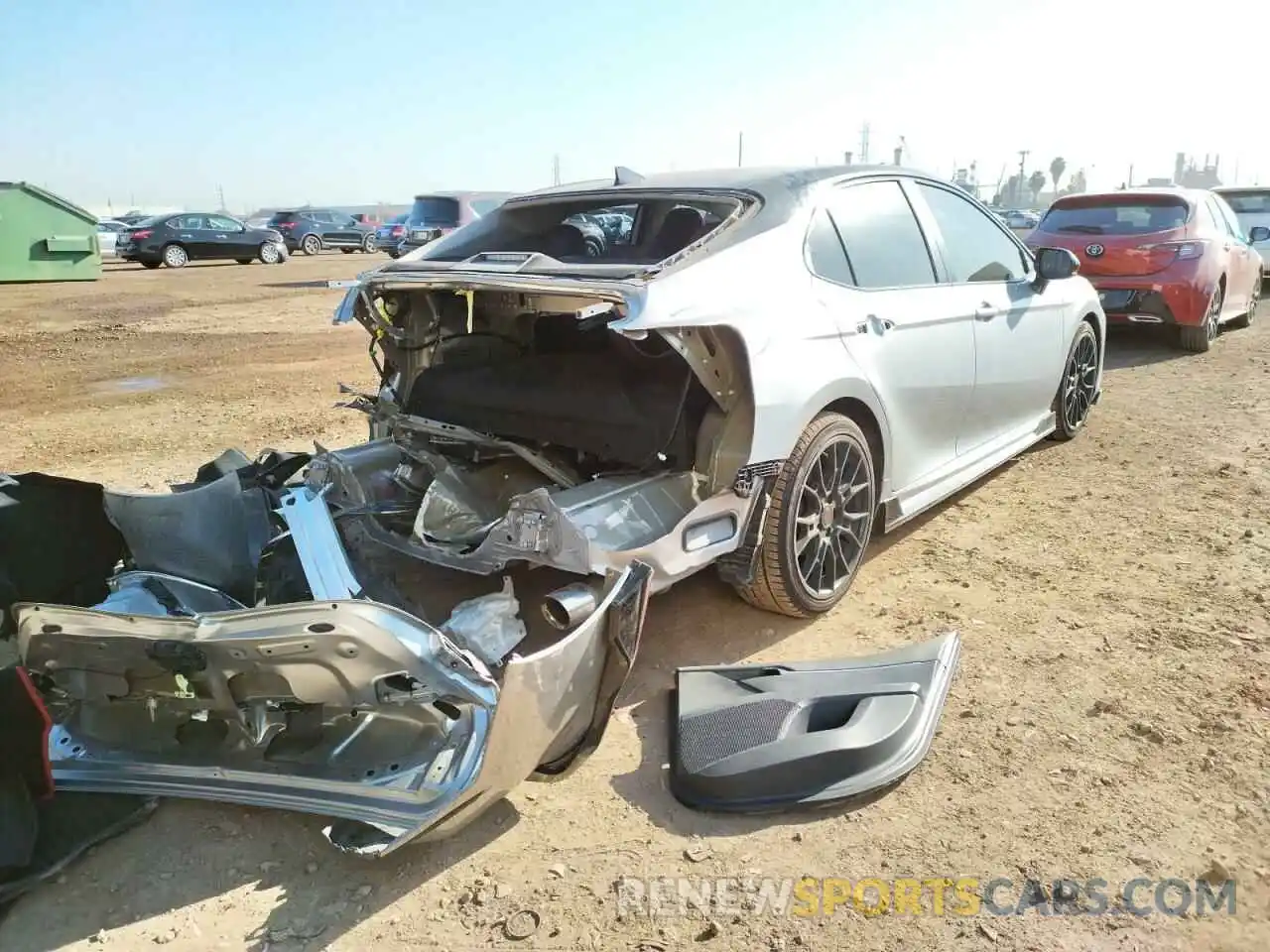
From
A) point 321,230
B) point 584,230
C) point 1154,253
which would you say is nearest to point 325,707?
point 584,230

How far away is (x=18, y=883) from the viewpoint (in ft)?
7.93

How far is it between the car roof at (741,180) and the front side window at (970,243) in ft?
0.75

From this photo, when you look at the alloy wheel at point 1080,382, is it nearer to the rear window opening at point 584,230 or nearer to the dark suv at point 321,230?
the rear window opening at point 584,230

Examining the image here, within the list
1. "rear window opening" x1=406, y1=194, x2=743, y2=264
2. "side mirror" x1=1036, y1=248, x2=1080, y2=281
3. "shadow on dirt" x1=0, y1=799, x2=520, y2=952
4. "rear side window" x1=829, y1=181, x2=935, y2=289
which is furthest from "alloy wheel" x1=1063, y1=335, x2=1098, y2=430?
"shadow on dirt" x1=0, y1=799, x2=520, y2=952

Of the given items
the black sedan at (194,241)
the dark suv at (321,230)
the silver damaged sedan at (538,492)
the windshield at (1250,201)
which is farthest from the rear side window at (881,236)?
the dark suv at (321,230)

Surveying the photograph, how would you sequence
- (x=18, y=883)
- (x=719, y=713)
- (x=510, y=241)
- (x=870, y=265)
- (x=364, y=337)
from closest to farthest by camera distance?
(x=18, y=883)
(x=719, y=713)
(x=870, y=265)
(x=510, y=241)
(x=364, y=337)

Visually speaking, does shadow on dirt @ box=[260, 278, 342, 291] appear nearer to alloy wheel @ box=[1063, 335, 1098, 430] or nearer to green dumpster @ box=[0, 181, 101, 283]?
green dumpster @ box=[0, 181, 101, 283]

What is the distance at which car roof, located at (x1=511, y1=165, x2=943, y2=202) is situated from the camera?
12.2 feet

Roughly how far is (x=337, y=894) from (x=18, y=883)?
818 mm

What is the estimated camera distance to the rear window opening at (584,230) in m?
3.90

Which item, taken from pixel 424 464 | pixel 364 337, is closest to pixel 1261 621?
pixel 424 464

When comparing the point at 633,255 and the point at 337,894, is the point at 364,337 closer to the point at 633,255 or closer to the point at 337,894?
the point at 633,255

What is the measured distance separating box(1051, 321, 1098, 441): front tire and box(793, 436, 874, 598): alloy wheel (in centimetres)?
252

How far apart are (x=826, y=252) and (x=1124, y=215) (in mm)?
6786
